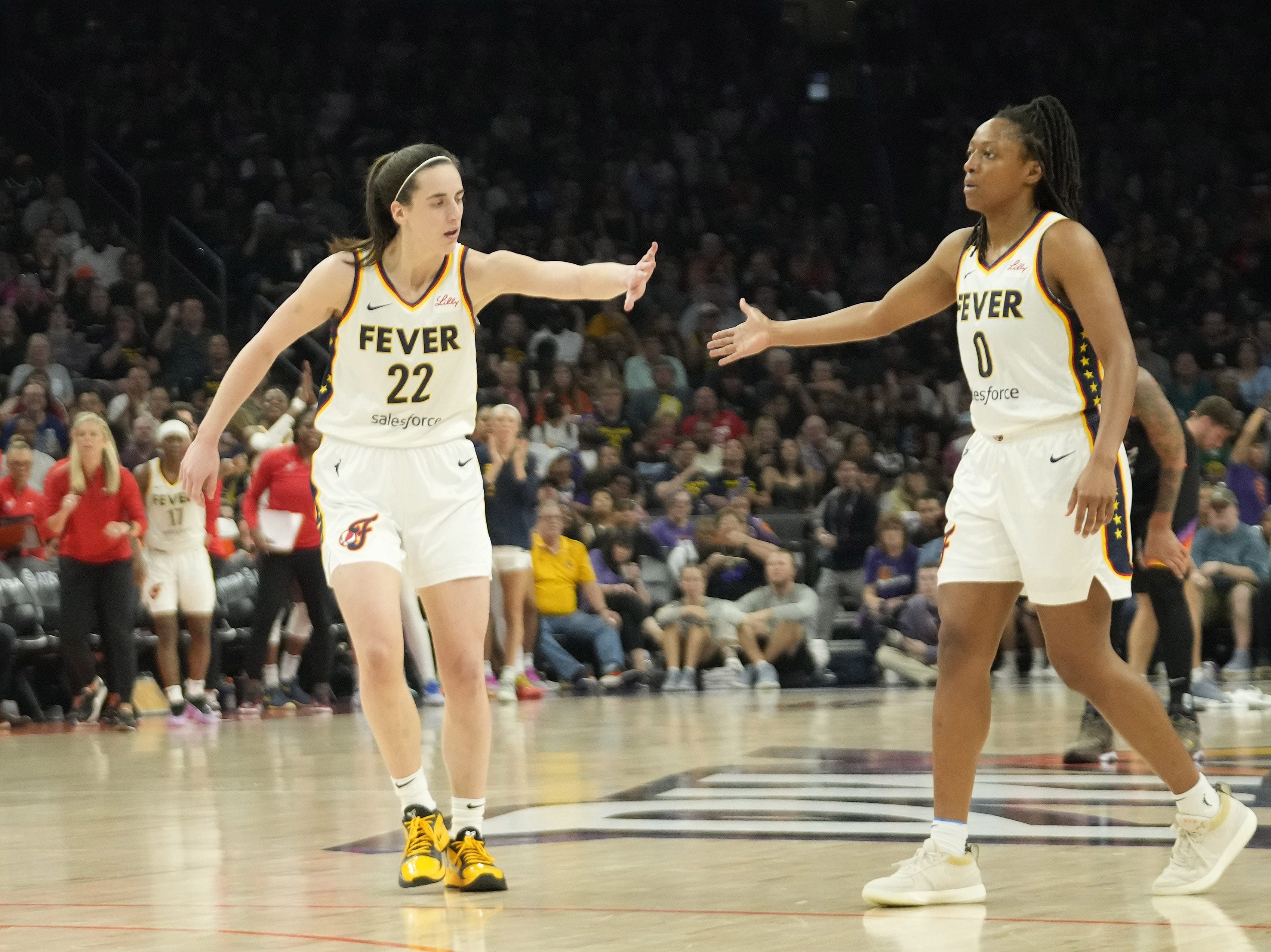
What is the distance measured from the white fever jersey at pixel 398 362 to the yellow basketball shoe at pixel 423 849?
1.00m

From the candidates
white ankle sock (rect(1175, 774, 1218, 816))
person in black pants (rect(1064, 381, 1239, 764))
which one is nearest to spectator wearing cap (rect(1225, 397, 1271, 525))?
person in black pants (rect(1064, 381, 1239, 764))

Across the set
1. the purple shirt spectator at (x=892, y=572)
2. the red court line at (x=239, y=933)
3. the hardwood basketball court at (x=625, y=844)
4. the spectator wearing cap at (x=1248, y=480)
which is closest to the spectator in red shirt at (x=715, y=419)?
the purple shirt spectator at (x=892, y=572)

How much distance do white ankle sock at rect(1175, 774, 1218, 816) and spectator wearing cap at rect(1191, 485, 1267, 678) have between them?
842 centimetres

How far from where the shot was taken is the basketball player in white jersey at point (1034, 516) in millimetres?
4312

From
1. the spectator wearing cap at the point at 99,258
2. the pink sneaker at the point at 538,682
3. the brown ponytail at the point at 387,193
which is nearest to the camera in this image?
the brown ponytail at the point at 387,193

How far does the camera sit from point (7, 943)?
399 cm

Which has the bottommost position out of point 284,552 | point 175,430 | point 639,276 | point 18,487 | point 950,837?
point 950,837

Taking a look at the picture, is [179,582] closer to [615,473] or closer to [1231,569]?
[615,473]

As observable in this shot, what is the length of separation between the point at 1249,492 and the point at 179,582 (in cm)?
787

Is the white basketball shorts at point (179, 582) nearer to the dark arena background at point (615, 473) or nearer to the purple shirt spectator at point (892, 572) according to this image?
the dark arena background at point (615, 473)

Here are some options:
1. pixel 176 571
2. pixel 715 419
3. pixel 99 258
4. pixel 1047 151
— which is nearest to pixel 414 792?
pixel 1047 151

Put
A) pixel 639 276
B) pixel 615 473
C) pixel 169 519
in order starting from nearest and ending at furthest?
pixel 639 276 → pixel 169 519 → pixel 615 473

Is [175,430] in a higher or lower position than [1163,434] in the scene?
higher

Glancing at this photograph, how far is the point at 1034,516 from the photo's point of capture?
4.33 meters
